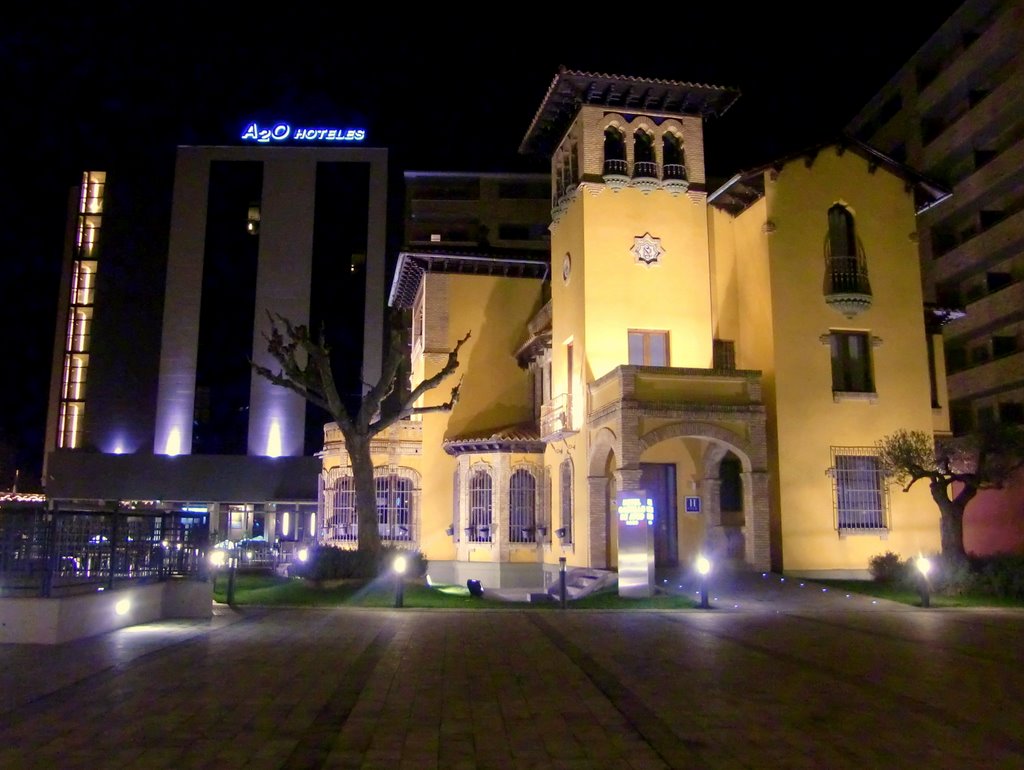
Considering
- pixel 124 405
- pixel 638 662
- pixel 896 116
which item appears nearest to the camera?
pixel 638 662

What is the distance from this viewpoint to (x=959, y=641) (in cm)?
1344

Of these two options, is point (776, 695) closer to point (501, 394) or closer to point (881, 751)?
point (881, 751)

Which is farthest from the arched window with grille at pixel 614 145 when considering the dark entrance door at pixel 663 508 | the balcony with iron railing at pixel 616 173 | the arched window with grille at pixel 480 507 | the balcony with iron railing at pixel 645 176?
the arched window with grille at pixel 480 507

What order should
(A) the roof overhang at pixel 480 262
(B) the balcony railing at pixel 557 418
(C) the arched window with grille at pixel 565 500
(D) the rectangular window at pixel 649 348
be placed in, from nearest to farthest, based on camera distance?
(D) the rectangular window at pixel 649 348, (B) the balcony railing at pixel 557 418, (C) the arched window with grille at pixel 565 500, (A) the roof overhang at pixel 480 262

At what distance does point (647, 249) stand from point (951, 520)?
1041 cm

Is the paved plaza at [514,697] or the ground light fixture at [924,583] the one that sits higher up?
the ground light fixture at [924,583]

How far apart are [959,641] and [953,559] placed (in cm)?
886

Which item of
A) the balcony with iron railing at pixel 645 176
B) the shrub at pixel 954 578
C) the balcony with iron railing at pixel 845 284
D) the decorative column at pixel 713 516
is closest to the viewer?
the shrub at pixel 954 578

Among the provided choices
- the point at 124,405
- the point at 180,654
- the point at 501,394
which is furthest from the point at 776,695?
the point at 124,405

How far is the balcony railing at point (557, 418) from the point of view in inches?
1038

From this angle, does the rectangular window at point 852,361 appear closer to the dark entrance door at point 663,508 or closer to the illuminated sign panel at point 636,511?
the dark entrance door at point 663,508

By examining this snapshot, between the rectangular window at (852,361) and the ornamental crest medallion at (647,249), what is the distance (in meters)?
5.20

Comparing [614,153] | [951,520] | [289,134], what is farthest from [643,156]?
[289,134]

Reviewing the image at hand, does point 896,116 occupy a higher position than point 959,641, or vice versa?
point 896,116
